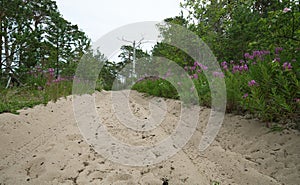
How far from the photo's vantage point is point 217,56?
275 inches

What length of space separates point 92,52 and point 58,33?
7.47 feet

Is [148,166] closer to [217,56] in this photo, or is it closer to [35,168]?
[35,168]

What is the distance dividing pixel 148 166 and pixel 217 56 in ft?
19.8

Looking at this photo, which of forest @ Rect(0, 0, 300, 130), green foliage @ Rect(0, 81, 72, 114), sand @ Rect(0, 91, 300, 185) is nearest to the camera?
sand @ Rect(0, 91, 300, 185)

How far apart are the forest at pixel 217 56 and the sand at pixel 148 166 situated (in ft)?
1.23

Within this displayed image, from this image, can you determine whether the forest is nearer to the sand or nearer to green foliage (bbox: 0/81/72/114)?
green foliage (bbox: 0/81/72/114)

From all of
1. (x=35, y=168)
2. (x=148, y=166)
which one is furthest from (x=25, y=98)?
(x=148, y=166)

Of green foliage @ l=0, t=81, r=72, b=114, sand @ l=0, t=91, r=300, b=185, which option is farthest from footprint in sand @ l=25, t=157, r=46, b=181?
green foliage @ l=0, t=81, r=72, b=114

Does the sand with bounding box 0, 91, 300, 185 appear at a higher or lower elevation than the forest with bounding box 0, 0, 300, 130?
lower

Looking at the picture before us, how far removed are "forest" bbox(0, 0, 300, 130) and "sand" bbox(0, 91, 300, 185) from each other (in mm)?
376

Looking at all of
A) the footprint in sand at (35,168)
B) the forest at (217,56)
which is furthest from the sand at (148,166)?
the forest at (217,56)

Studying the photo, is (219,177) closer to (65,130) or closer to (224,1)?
(65,130)

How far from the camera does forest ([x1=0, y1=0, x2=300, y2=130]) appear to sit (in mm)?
2281

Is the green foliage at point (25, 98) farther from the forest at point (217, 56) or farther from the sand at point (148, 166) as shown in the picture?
the sand at point (148, 166)
